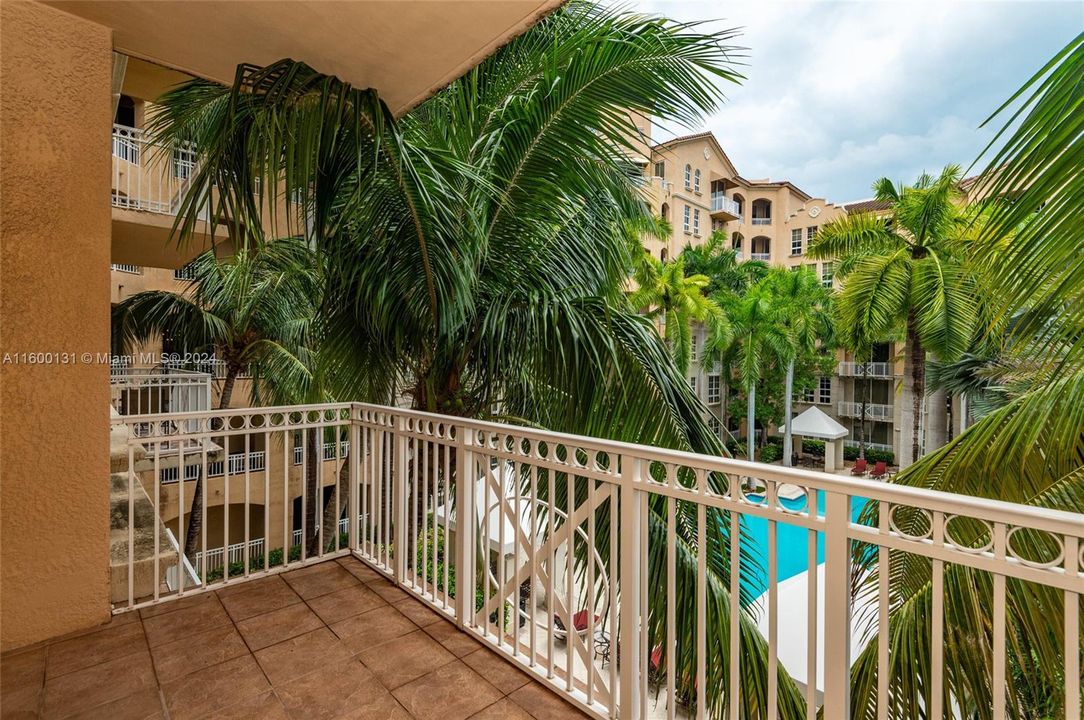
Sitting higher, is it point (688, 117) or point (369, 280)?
point (688, 117)

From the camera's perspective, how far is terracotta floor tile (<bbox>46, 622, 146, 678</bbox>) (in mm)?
2266

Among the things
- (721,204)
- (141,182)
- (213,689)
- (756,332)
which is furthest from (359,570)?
(721,204)

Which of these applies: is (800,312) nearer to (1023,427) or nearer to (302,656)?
(1023,427)

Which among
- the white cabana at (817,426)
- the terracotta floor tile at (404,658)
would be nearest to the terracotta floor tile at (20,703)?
the terracotta floor tile at (404,658)

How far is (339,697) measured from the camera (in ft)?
6.89

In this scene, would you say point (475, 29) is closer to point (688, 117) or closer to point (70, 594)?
point (688, 117)

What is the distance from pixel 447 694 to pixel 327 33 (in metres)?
2.83

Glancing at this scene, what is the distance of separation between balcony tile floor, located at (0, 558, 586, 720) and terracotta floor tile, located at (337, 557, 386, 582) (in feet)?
0.90

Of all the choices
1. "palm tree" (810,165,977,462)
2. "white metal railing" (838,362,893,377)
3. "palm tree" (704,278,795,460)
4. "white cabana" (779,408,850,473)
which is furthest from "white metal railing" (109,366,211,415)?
"white metal railing" (838,362,893,377)

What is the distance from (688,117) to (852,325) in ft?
35.2

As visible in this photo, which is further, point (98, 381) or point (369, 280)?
point (369, 280)

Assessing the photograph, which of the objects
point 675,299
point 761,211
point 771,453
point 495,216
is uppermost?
point 761,211

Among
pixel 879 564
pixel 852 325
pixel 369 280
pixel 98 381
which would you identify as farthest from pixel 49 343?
pixel 852 325

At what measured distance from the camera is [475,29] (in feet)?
8.00
